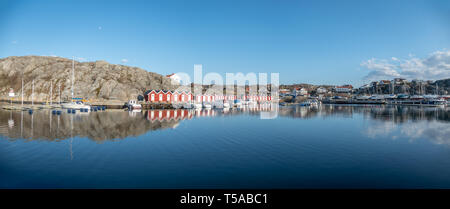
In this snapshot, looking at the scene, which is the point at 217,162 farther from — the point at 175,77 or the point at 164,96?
the point at 175,77

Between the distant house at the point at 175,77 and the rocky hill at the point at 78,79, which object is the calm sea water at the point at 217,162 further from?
the distant house at the point at 175,77

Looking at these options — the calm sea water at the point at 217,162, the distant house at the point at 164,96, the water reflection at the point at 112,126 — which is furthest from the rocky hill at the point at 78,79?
the calm sea water at the point at 217,162

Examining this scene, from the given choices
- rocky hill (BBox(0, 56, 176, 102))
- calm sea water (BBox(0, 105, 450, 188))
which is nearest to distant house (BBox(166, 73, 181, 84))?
rocky hill (BBox(0, 56, 176, 102))

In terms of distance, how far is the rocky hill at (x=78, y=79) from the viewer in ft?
302

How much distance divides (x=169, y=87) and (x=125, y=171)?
341 feet

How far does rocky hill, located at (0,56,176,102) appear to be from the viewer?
3627 inches

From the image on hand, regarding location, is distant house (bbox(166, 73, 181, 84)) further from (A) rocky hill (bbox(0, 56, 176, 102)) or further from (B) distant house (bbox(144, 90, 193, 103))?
(B) distant house (bbox(144, 90, 193, 103))

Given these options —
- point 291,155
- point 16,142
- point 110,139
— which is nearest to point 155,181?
point 291,155

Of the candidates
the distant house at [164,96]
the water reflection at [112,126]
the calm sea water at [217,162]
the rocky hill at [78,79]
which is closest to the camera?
the calm sea water at [217,162]

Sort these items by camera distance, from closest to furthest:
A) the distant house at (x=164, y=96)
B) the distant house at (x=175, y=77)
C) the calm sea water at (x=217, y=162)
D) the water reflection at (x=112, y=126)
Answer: the calm sea water at (x=217, y=162) → the water reflection at (x=112, y=126) → the distant house at (x=164, y=96) → the distant house at (x=175, y=77)

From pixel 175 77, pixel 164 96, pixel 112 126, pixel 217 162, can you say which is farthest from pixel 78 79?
pixel 217 162

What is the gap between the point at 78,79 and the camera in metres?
97.0
